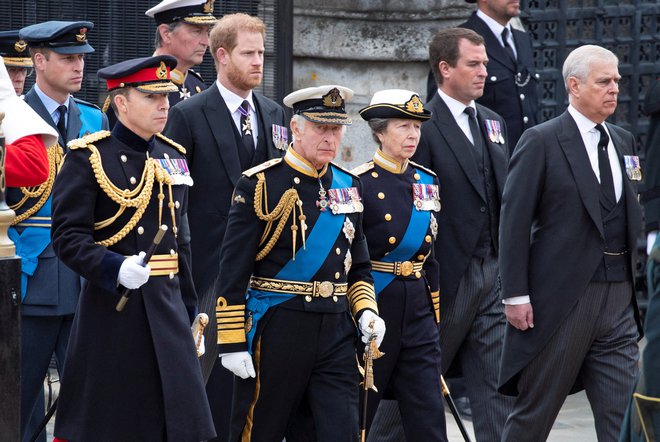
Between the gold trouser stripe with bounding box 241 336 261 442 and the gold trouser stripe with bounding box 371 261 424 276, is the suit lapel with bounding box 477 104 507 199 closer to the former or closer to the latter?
the gold trouser stripe with bounding box 371 261 424 276

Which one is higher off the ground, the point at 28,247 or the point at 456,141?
the point at 456,141

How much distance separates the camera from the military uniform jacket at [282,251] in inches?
252

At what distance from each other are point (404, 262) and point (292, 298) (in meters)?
0.83

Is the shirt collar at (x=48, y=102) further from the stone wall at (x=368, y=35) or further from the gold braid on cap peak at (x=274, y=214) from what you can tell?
the stone wall at (x=368, y=35)

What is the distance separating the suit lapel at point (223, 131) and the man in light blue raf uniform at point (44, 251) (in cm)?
63

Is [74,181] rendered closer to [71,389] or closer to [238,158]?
[71,389]

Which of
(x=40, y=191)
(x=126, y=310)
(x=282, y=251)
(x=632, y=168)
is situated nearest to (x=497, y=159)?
(x=632, y=168)

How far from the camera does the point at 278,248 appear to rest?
647 centimetres

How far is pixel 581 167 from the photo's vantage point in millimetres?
7027

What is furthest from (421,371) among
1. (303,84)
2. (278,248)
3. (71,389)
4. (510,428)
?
(303,84)

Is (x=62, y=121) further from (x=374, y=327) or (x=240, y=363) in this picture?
(x=374, y=327)

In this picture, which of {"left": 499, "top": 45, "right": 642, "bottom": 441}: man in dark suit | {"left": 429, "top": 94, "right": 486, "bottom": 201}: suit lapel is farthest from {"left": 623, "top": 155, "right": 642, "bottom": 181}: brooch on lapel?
{"left": 429, "top": 94, "right": 486, "bottom": 201}: suit lapel

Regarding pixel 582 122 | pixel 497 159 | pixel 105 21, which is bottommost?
pixel 497 159

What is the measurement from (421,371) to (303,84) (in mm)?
3760
